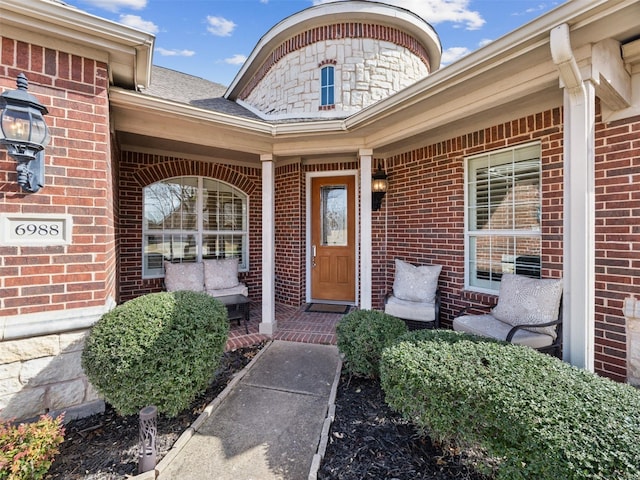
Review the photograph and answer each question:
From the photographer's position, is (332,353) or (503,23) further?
(503,23)

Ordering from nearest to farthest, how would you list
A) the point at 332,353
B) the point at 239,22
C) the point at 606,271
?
the point at 606,271, the point at 332,353, the point at 239,22

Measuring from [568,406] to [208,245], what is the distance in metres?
5.11

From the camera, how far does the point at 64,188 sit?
2.36 metres

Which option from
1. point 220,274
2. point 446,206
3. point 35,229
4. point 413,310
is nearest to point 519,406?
point 413,310

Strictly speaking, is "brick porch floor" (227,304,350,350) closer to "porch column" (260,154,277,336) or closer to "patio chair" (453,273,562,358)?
"porch column" (260,154,277,336)

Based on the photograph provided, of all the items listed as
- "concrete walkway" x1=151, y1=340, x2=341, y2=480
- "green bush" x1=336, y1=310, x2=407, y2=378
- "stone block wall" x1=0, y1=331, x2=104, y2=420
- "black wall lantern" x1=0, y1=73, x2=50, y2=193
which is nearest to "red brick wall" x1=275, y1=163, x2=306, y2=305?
"concrete walkway" x1=151, y1=340, x2=341, y2=480

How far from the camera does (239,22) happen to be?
6.03 meters

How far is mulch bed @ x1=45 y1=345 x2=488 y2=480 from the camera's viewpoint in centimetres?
186

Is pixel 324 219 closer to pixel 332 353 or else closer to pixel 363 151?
pixel 363 151

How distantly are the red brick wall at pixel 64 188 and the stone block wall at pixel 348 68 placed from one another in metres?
3.81

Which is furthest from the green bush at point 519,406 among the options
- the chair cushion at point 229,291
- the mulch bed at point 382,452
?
the chair cushion at point 229,291

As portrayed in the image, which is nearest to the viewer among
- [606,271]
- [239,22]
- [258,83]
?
[606,271]

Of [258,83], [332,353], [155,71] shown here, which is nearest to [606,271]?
[332,353]

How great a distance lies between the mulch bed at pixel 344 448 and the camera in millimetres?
1860
